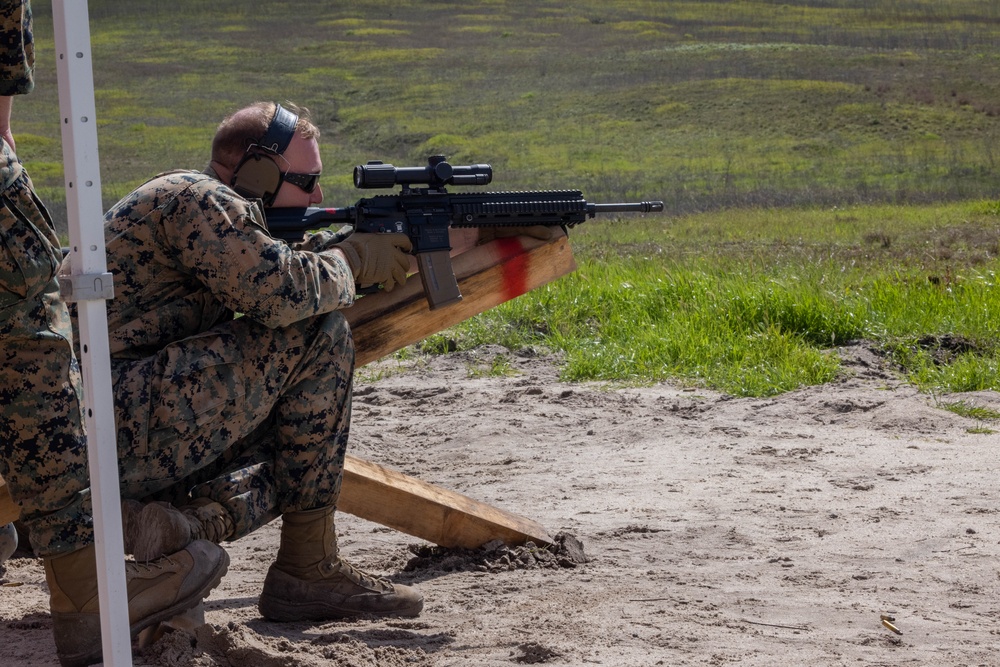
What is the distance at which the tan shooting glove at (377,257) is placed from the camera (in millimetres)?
Result: 3424

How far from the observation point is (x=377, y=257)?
3457 millimetres

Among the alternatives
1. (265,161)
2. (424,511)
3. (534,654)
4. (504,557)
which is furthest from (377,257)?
(534,654)

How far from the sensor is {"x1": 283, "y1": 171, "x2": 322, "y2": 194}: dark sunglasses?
3.29 metres

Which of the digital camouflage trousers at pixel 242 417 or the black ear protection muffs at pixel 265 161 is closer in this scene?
the digital camouflage trousers at pixel 242 417

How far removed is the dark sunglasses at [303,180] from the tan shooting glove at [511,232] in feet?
2.20

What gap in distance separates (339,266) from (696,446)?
2442mm

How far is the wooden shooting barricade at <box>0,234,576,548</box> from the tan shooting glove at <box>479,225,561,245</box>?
0.02m

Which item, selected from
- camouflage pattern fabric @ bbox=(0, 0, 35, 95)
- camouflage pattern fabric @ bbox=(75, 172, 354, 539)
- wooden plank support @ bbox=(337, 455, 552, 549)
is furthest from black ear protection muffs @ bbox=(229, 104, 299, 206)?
wooden plank support @ bbox=(337, 455, 552, 549)

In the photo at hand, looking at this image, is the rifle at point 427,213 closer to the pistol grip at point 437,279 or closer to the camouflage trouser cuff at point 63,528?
the pistol grip at point 437,279

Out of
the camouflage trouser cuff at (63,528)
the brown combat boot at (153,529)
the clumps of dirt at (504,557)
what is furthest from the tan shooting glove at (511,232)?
the camouflage trouser cuff at (63,528)

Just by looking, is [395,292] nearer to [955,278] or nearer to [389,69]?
[955,278]

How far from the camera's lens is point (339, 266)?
3168mm

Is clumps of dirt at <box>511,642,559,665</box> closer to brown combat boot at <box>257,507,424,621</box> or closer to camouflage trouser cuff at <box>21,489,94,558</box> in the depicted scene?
brown combat boot at <box>257,507,424,621</box>

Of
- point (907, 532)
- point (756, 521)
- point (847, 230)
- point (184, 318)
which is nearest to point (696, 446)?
point (756, 521)
